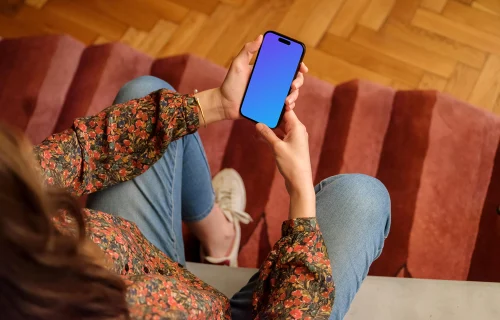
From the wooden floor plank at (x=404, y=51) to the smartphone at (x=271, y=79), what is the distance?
581mm

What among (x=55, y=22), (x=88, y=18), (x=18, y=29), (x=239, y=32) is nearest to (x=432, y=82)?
(x=239, y=32)

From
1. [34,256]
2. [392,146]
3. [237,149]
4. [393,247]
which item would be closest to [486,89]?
[392,146]

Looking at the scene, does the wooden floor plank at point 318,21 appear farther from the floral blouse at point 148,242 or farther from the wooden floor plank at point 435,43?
the floral blouse at point 148,242

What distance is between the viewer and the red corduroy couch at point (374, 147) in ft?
3.31

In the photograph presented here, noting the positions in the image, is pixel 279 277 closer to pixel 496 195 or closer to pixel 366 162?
pixel 366 162

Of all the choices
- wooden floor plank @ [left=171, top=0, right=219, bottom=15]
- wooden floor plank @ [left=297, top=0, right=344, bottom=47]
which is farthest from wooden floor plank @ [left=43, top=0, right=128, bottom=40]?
wooden floor plank @ [left=297, top=0, right=344, bottom=47]

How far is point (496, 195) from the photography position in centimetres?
104

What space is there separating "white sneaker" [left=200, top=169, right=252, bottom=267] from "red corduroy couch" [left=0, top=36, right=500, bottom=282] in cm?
3

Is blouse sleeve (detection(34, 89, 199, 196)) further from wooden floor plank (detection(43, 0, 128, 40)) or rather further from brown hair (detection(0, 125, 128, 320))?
wooden floor plank (detection(43, 0, 128, 40))

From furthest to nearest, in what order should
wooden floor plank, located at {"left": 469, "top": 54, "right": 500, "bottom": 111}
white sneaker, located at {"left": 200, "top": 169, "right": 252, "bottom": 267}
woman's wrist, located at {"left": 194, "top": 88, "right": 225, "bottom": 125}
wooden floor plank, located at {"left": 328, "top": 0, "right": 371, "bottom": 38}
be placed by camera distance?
wooden floor plank, located at {"left": 328, "top": 0, "right": 371, "bottom": 38} → wooden floor plank, located at {"left": 469, "top": 54, "right": 500, "bottom": 111} → white sneaker, located at {"left": 200, "top": 169, "right": 252, "bottom": 267} → woman's wrist, located at {"left": 194, "top": 88, "right": 225, "bottom": 125}

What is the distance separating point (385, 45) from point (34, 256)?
45.2 inches

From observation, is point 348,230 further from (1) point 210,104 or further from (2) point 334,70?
(2) point 334,70

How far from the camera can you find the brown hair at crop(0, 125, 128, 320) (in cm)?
38

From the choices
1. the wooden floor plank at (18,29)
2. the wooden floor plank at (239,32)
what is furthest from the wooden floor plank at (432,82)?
the wooden floor plank at (18,29)
